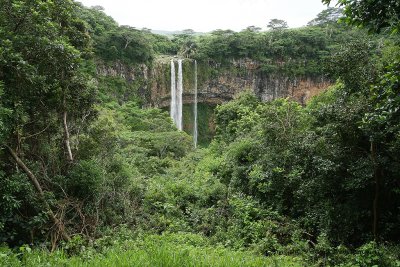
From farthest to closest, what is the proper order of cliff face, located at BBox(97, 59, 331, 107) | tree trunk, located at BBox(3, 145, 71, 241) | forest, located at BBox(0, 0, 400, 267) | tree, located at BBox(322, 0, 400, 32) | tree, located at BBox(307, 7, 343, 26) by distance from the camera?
tree, located at BBox(307, 7, 343, 26), cliff face, located at BBox(97, 59, 331, 107), tree trunk, located at BBox(3, 145, 71, 241), forest, located at BBox(0, 0, 400, 267), tree, located at BBox(322, 0, 400, 32)

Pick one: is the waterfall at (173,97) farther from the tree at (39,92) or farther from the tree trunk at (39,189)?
the tree trunk at (39,189)

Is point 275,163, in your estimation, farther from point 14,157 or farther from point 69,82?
point 14,157

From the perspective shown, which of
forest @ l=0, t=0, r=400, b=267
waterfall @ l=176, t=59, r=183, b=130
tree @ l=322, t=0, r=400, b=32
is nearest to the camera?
tree @ l=322, t=0, r=400, b=32

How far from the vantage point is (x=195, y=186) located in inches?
498

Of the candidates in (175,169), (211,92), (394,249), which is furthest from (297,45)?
(394,249)

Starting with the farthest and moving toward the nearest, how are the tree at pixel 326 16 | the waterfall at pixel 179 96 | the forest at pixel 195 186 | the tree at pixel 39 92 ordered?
the tree at pixel 326 16 → the waterfall at pixel 179 96 → the tree at pixel 39 92 → the forest at pixel 195 186

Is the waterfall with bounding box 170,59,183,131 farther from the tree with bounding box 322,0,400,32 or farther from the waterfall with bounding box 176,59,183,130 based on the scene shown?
the tree with bounding box 322,0,400,32

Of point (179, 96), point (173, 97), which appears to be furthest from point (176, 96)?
point (173, 97)

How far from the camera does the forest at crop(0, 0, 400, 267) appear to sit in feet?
16.3

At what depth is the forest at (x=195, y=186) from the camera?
4.98 m

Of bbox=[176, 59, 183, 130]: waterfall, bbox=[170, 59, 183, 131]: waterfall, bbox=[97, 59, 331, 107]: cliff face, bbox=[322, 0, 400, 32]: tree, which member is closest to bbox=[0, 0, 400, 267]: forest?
bbox=[322, 0, 400, 32]: tree

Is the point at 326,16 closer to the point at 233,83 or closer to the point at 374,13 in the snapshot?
the point at 233,83

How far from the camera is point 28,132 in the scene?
26.7 ft

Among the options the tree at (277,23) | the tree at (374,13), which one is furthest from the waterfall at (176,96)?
the tree at (374,13)
